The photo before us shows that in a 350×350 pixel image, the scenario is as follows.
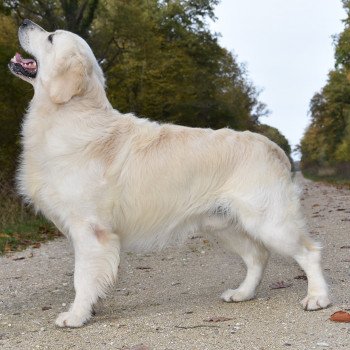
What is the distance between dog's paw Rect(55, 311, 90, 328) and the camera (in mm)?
4492

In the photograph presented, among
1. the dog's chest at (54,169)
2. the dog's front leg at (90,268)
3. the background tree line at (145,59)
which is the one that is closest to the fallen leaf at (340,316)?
the dog's front leg at (90,268)

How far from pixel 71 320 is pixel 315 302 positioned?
184 cm

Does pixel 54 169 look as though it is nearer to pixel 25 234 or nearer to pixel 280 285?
pixel 280 285

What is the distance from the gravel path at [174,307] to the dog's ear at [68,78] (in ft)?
5.81

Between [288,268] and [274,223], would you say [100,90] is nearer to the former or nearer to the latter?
[274,223]

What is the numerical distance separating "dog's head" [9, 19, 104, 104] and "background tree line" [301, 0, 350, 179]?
119 ft

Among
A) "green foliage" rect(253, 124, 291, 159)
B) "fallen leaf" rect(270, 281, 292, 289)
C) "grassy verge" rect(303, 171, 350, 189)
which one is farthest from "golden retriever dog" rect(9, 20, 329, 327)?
"green foliage" rect(253, 124, 291, 159)

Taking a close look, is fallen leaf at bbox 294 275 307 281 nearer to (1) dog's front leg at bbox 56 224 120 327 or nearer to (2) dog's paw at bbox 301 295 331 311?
(2) dog's paw at bbox 301 295 331 311

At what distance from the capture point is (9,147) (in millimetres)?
16781

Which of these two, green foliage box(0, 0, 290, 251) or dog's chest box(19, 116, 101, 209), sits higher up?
green foliage box(0, 0, 290, 251)

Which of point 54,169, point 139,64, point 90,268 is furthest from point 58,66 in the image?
point 139,64

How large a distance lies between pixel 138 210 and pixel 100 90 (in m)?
1.06

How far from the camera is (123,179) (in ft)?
15.6

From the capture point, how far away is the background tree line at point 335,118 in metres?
40.7
